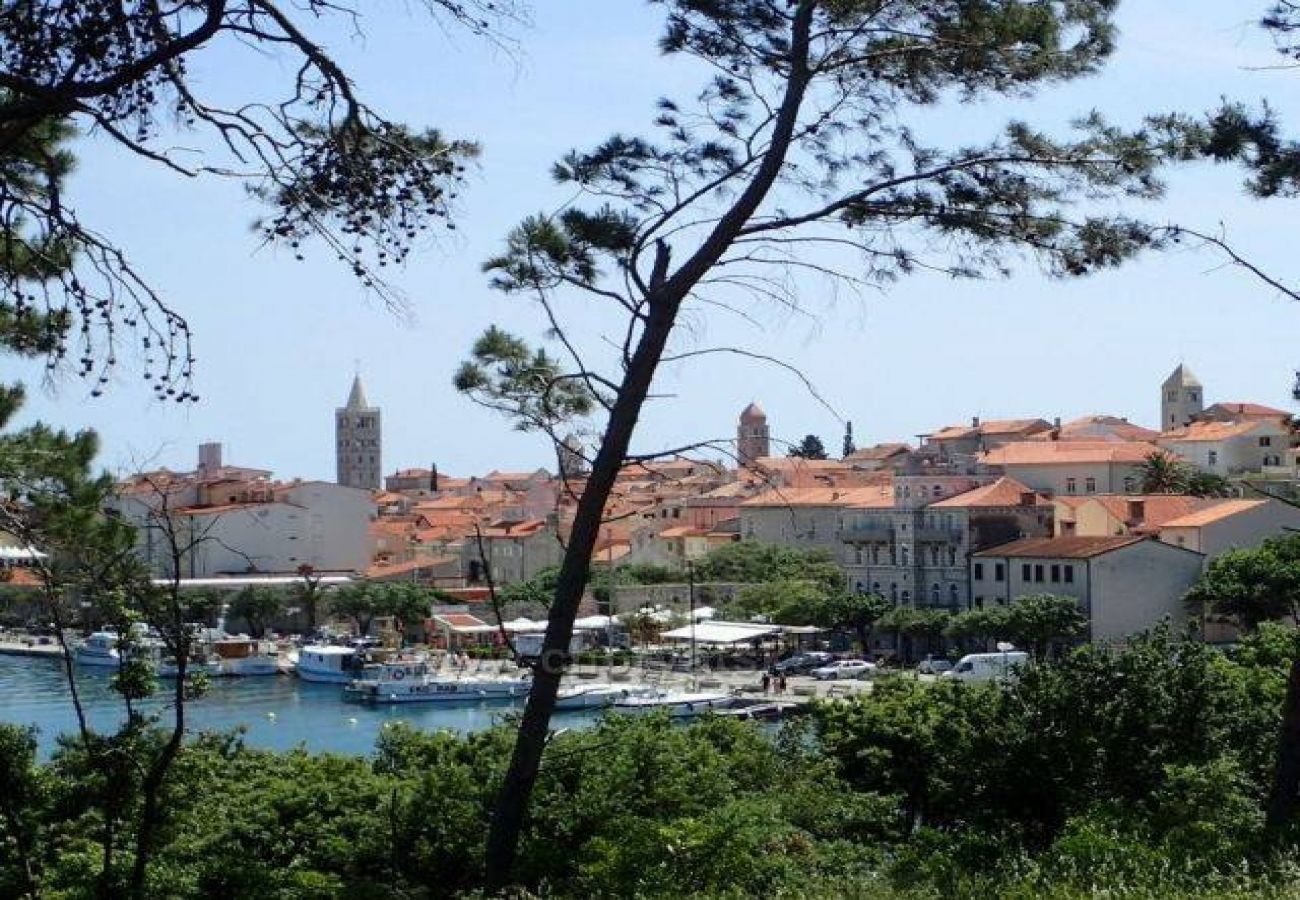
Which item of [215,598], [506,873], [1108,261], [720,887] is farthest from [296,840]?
[215,598]

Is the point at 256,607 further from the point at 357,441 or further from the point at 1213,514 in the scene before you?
the point at 357,441

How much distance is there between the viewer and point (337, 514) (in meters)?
68.5

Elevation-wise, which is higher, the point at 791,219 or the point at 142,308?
the point at 791,219

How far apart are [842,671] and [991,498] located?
8.22 m

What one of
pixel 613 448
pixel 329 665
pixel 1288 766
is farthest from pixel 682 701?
pixel 613 448

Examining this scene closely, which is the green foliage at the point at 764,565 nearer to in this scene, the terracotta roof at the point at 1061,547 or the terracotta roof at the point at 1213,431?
the terracotta roof at the point at 1061,547

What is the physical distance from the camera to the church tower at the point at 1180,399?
3580 inches

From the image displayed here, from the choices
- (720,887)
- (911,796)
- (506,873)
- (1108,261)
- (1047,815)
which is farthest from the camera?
(911,796)

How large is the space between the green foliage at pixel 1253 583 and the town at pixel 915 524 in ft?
4.28

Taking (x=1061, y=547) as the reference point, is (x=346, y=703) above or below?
below

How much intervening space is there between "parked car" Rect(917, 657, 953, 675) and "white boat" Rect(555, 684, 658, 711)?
22.3 ft

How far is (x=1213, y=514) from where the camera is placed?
45.8m

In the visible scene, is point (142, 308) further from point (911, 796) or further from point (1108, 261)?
point (911, 796)

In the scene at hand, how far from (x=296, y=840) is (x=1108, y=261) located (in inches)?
232
